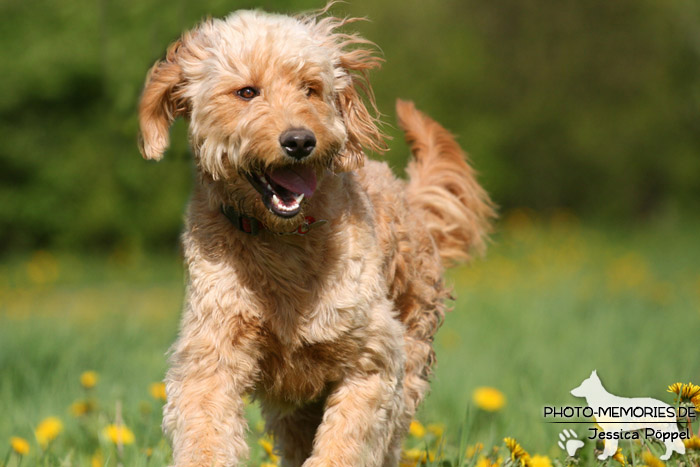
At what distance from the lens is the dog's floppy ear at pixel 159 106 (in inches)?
139

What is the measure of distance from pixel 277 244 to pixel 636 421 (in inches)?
61.7

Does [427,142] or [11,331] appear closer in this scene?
[427,142]

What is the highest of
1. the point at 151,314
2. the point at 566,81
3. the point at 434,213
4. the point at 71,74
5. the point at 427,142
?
the point at 566,81

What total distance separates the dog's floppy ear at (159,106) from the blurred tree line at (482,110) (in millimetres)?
11598

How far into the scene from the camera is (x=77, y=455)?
4344 millimetres

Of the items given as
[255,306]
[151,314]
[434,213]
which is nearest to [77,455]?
[255,306]

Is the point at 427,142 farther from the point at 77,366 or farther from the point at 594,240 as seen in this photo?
the point at 594,240

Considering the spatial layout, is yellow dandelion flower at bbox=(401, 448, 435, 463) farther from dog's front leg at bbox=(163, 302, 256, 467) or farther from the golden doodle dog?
dog's front leg at bbox=(163, 302, 256, 467)

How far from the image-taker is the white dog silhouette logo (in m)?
3.26

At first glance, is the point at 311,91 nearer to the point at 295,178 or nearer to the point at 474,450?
the point at 295,178

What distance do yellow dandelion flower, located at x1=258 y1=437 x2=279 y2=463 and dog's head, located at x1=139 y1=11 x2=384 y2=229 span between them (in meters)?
1.32

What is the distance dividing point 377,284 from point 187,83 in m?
1.15

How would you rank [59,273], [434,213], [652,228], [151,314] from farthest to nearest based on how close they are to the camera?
[652,228], [59,273], [151,314], [434,213]

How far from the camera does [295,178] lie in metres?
3.36
